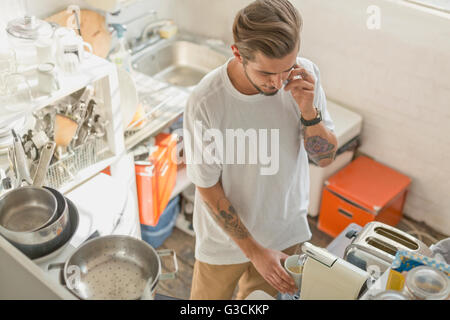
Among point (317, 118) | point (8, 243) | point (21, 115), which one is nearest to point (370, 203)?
point (317, 118)

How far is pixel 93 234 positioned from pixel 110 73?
67 centimetres

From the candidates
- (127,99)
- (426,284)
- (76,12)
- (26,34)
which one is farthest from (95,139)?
(426,284)

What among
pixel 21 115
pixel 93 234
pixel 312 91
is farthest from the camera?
pixel 93 234

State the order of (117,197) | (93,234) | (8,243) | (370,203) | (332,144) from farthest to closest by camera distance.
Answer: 1. (370,203)
2. (117,197)
3. (93,234)
4. (332,144)
5. (8,243)

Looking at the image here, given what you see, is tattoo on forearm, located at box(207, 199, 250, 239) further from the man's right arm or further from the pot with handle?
the pot with handle

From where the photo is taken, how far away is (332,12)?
291cm

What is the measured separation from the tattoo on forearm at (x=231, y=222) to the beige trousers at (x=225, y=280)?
0.24 m

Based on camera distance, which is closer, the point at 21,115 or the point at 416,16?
the point at 21,115

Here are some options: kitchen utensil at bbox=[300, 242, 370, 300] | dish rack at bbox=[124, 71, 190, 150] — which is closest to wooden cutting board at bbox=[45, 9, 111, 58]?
dish rack at bbox=[124, 71, 190, 150]

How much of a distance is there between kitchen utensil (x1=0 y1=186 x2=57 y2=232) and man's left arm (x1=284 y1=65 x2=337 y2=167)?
30.4 inches

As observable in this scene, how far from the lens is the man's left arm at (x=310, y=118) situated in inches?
64.7

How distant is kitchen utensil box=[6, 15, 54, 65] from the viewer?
6.97 ft

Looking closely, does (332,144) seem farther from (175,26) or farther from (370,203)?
(175,26)

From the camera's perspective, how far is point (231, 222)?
1841 millimetres
